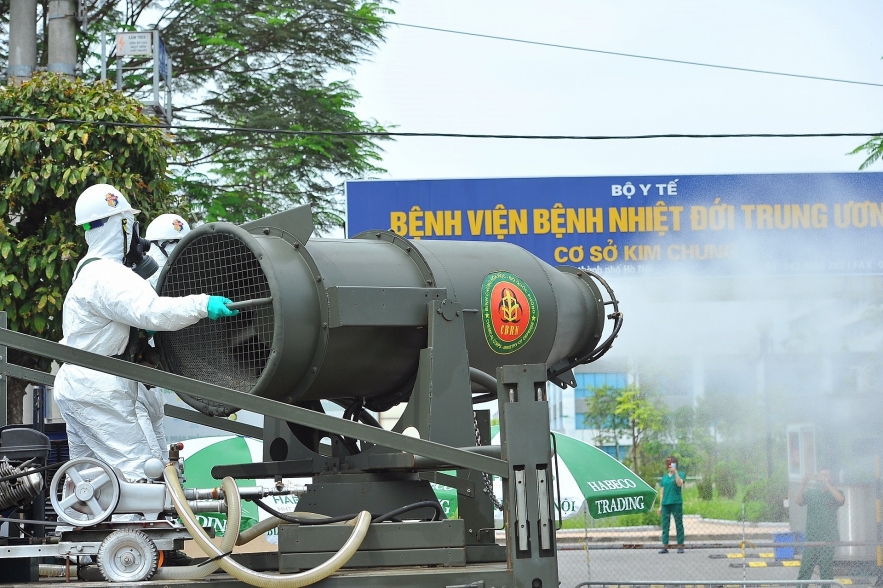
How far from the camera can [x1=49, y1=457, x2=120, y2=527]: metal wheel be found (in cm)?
441

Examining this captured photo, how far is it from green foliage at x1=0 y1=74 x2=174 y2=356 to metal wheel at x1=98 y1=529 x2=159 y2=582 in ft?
20.3

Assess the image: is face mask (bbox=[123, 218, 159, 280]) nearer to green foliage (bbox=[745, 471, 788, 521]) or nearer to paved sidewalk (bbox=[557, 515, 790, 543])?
paved sidewalk (bbox=[557, 515, 790, 543])

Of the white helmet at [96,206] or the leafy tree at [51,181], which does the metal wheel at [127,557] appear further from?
the leafy tree at [51,181]

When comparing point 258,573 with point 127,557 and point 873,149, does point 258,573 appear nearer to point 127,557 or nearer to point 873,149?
point 127,557

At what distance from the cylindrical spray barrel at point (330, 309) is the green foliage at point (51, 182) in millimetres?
5288

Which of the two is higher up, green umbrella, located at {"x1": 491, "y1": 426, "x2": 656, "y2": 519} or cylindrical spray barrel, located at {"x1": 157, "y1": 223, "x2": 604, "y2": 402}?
cylindrical spray barrel, located at {"x1": 157, "y1": 223, "x2": 604, "y2": 402}

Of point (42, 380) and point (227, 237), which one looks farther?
point (42, 380)

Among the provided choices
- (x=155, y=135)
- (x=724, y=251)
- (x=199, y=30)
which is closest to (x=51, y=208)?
(x=155, y=135)

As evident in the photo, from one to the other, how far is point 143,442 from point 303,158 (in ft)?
42.1

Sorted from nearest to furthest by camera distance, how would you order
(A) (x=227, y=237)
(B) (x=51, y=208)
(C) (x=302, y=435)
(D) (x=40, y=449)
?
(D) (x=40, y=449) < (A) (x=227, y=237) < (C) (x=302, y=435) < (B) (x=51, y=208)

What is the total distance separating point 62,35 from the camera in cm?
1420

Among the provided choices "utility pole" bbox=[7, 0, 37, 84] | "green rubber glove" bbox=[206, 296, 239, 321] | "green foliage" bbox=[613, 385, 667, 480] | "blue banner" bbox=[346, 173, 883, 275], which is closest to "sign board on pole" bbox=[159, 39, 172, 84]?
"utility pole" bbox=[7, 0, 37, 84]

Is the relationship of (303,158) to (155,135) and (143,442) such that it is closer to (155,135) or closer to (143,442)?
(155,135)

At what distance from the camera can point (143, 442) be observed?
4.78 metres
